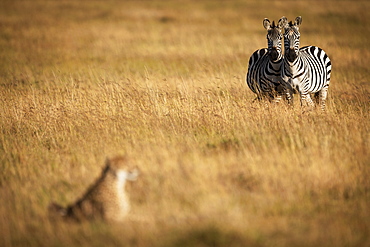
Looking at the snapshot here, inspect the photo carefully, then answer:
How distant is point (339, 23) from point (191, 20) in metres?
8.87

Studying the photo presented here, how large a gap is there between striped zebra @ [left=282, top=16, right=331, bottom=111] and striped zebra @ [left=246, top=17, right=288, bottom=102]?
10.6 inches

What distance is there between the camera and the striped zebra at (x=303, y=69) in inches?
354

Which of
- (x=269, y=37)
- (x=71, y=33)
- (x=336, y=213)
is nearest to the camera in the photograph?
(x=336, y=213)

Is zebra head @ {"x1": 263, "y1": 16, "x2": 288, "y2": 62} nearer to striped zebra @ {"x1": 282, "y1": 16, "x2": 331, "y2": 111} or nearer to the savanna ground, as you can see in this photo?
striped zebra @ {"x1": 282, "y1": 16, "x2": 331, "y2": 111}

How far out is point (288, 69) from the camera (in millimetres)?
9219

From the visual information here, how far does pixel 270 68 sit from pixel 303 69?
81 cm

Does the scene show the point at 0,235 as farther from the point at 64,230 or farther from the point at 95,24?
the point at 95,24

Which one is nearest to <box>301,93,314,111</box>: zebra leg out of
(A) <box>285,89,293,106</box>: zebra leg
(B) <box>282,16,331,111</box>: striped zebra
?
(B) <box>282,16,331,111</box>: striped zebra

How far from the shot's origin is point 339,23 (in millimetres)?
26078

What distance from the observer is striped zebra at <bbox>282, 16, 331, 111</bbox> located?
900 cm

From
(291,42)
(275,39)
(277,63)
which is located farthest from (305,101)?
(275,39)

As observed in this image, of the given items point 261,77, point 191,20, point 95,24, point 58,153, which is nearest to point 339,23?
point 191,20

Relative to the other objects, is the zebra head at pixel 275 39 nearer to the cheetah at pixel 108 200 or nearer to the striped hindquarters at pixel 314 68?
the striped hindquarters at pixel 314 68

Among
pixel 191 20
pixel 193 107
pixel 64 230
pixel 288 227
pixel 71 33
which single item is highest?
pixel 191 20
